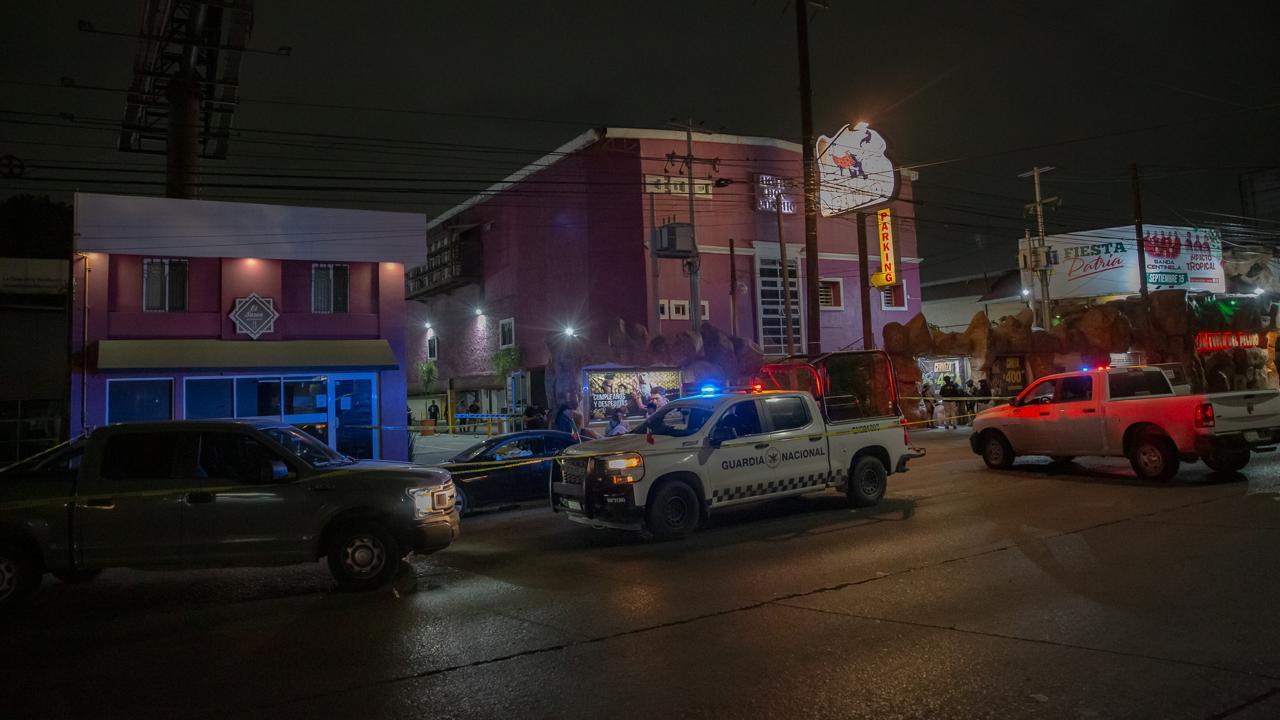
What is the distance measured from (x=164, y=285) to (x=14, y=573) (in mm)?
13772

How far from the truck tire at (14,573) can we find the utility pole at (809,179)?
15.0 meters

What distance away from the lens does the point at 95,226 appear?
61.5ft

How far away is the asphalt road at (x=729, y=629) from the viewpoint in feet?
15.7

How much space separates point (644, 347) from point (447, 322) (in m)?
18.6

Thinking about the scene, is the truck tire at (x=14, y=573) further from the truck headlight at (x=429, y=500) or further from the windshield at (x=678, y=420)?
the windshield at (x=678, y=420)

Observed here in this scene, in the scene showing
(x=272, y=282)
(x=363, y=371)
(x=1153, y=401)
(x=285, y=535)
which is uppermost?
(x=272, y=282)

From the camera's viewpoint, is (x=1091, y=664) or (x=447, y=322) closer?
(x=1091, y=664)

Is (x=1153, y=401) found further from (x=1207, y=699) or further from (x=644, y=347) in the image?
(x=644, y=347)

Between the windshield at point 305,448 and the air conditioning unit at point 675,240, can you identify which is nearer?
the windshield at point 305,448

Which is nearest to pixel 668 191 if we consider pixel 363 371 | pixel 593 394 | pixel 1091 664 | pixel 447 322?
pixel 593 394

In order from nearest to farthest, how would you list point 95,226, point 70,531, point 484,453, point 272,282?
point 70,531 → point 484,453 → point 95,226 → point 272,282

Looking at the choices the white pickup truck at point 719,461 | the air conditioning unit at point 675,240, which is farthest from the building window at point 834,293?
the white pickup truck at point 719,461

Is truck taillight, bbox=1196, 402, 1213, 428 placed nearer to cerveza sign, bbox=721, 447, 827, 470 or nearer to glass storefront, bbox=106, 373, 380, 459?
cerveza sign, bbox=721, 447, 827, 470

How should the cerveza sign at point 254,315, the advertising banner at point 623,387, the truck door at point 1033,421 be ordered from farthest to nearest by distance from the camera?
the advertising banner at point 623,387
the cerveza sign at point 254,315
the truck door at point 1033,421
